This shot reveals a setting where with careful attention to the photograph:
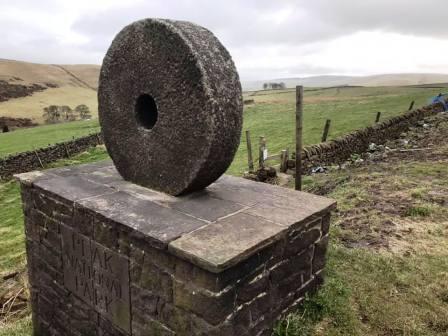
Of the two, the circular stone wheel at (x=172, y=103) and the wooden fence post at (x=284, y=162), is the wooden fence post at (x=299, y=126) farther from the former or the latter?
the wooden fence post at (x=284, y=162)

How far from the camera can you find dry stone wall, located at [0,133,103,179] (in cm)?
2038

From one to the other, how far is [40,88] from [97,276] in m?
76.7

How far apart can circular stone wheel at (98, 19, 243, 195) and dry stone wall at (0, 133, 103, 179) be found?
18.3 meters

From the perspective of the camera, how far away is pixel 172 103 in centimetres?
391

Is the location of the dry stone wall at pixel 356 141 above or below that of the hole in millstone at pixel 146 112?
below

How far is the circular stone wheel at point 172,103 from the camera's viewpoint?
3631 mm

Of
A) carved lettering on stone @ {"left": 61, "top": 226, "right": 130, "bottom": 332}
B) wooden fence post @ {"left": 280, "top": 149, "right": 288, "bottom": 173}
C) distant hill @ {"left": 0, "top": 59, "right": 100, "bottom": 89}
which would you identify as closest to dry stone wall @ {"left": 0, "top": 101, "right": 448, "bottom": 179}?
wooden fence post @ {"left": 280, "top": 149, "right": 288, "bottom": 173}

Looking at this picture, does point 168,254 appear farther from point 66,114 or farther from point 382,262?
point 66,114

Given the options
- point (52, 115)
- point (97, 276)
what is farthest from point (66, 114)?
point (97, 276)

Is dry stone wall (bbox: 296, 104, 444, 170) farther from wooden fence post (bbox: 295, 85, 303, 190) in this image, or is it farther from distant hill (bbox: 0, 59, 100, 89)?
distant hill (bbox: 0, 59, 100, 89)

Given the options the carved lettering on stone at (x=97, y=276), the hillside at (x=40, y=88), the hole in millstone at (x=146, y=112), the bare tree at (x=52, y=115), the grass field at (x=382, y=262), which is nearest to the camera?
the carved lettering on stone at (x=97, y=276)

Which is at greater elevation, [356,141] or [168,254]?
[168,254]

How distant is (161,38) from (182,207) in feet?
5.56

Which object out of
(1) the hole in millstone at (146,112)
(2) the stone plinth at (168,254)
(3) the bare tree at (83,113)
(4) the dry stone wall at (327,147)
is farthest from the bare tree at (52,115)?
(1) the hole in millstone at (146,112)
